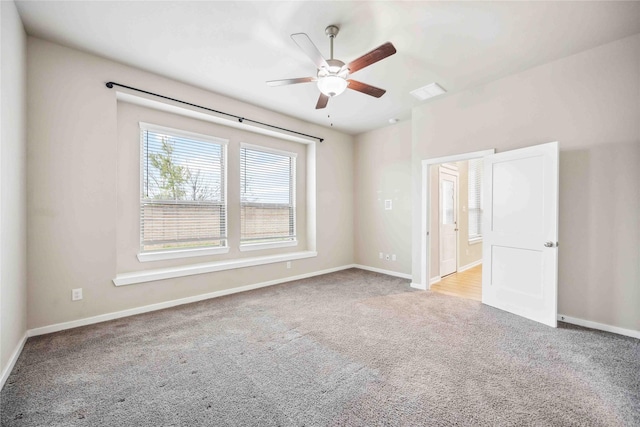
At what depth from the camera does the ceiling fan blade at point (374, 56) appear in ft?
7.24

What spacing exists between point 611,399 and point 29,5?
18.0ft

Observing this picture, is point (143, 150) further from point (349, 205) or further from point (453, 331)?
point (453, 331)

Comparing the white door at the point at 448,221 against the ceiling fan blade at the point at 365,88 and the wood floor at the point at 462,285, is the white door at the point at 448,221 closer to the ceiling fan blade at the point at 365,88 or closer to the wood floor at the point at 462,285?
the wood floor at the point at 462,285

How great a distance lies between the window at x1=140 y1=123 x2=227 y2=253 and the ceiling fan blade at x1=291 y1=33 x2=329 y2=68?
8.02ft

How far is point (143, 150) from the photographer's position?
143 inches

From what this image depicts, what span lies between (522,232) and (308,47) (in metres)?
3.22

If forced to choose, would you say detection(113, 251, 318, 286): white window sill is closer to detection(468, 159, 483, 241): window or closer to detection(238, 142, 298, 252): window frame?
detection(238, 142, 298, 252): window frame

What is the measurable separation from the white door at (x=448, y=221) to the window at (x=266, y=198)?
9.59 feet

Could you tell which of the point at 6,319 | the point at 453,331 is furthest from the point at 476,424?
the point at 6,319

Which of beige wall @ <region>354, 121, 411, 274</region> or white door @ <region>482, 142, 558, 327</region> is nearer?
white door @ <region>482, 142, 558, 327</region>

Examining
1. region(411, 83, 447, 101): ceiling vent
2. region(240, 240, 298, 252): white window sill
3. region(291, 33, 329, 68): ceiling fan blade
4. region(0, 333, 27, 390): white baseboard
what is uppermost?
region(411, 83, 447, 101): ceiling vent

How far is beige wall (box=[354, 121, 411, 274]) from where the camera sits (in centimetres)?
523

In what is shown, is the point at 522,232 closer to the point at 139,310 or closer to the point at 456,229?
the point at 456,229

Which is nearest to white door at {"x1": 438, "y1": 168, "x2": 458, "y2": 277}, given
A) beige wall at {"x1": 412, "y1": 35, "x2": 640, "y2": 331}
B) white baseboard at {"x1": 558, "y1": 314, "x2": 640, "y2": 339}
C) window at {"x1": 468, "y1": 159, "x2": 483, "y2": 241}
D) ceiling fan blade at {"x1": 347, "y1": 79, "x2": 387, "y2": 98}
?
window at {"x1": 468, "y1": 159, "x2": 483, "y2": 241}
